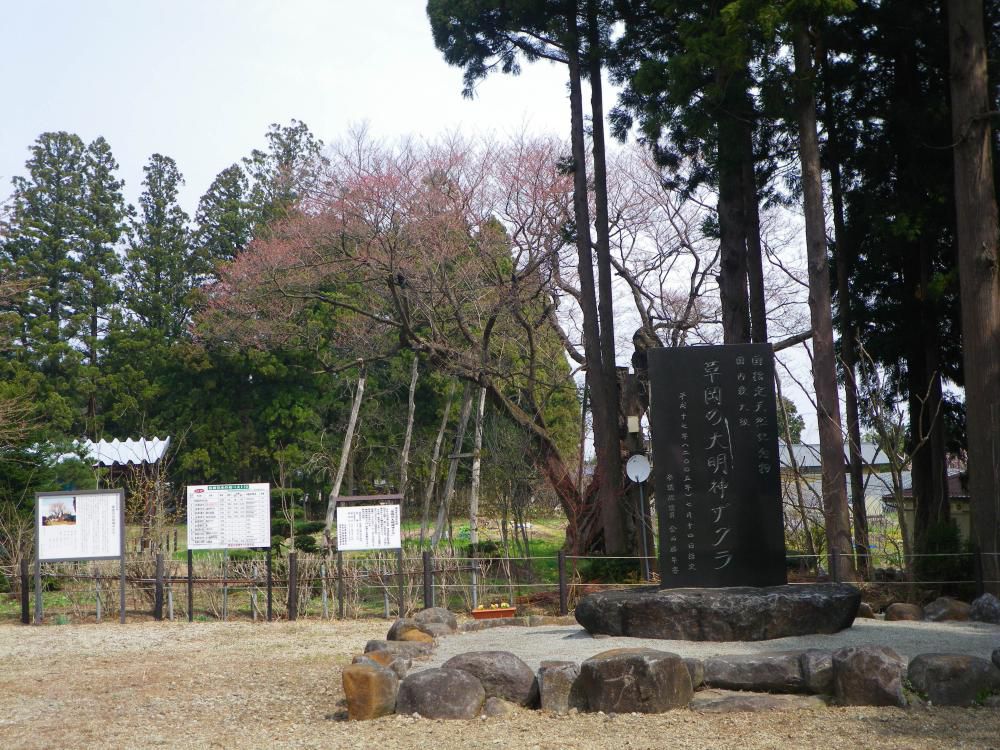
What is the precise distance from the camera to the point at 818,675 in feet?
18.7

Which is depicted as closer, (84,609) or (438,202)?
(84,609)

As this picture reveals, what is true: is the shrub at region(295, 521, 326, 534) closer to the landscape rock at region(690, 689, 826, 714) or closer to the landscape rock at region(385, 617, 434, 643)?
the landscape rock at region(385, 617, 434, 643)

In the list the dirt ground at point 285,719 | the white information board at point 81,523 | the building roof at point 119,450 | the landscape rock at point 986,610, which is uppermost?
the building roof at point 119,450

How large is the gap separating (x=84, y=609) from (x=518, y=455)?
7.05m

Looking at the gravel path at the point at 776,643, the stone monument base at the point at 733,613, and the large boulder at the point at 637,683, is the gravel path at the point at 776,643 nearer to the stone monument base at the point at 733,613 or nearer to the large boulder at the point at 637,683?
the stone monument base at the point at 733,613

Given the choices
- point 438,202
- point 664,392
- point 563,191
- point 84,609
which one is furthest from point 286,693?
point 563,191

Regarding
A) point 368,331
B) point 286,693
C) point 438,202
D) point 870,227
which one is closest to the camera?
point 286,693

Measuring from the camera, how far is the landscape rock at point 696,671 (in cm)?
588

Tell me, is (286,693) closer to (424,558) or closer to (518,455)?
(424,558)

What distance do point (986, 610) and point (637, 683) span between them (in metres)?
3.91

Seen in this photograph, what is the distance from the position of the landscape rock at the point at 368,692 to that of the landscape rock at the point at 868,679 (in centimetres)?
262

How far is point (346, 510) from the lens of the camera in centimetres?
1116

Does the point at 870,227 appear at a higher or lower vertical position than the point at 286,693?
higher

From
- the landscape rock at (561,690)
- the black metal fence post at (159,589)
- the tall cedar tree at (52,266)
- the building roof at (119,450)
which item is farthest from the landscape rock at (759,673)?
the tall cedar tree at (52,266)
